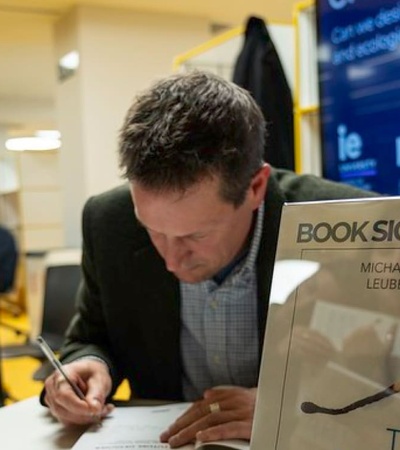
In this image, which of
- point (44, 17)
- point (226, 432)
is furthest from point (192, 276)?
point (44, 17)

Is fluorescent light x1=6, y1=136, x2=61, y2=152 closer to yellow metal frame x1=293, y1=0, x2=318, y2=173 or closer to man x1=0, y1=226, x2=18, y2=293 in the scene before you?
man x1=0, y1=226, x2=18, y2=293

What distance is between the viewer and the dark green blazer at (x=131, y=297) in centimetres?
124

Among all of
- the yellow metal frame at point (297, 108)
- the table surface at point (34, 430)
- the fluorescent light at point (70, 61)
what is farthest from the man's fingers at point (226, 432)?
the fluorescent light at point (70, 61)

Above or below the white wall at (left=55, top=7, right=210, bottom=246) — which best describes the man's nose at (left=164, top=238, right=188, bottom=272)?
below

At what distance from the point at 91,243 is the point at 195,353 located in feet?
1.04

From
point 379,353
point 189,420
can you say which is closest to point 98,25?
point 189,420

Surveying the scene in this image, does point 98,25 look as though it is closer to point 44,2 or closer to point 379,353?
point 44,2

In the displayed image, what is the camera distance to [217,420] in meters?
0.90

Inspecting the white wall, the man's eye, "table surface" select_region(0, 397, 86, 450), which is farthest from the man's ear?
the white wall

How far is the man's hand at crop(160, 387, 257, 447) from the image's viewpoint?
873 mm

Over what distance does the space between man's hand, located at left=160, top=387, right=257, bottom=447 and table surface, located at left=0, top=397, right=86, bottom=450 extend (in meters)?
0.17

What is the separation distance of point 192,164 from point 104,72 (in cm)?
309

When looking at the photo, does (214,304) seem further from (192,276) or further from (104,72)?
(104,72)

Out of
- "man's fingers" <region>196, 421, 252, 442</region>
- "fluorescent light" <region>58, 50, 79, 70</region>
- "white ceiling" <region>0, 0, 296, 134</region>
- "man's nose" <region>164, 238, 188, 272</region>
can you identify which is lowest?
"man's fingers" <region>196, 421, 252, 442</region>
